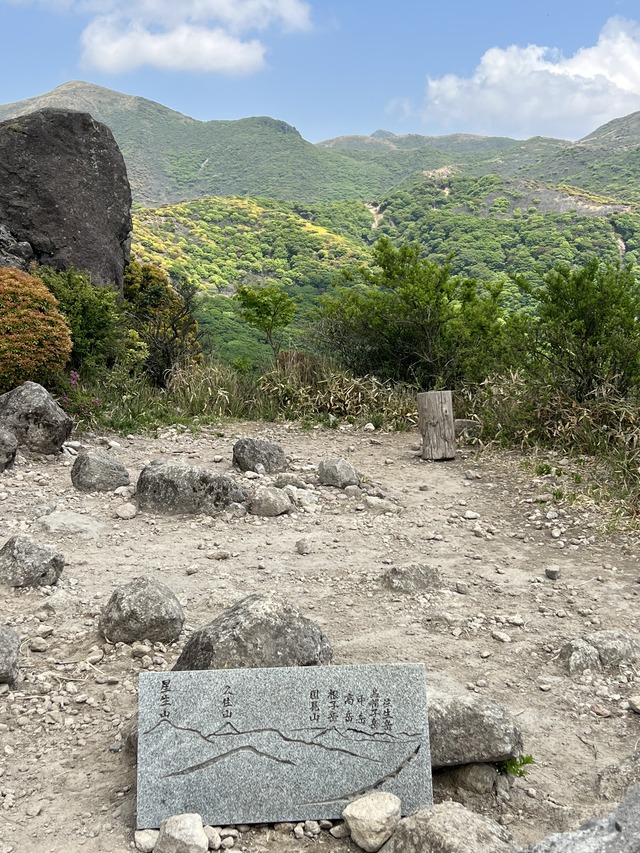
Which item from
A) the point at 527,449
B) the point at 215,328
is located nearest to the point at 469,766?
the point at 527,449

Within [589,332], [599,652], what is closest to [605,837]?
[599,652]

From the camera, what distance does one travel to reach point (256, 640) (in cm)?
299

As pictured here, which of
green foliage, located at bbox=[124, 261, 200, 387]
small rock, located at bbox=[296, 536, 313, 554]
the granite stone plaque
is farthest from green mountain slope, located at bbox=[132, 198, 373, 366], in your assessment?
the granite stone plaque

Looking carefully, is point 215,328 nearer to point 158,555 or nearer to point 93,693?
point 158,555

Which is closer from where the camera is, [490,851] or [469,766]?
[490,851]

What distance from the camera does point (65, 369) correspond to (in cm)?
923

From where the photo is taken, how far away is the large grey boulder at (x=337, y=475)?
6.94m

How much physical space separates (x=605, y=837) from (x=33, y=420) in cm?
657

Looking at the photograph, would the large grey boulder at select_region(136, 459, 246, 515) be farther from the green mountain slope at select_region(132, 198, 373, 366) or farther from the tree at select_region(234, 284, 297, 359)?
the green mountain slope at select_region(132, 198, 373, 366)

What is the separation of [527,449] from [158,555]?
4.43m

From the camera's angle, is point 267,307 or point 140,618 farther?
point 267,307

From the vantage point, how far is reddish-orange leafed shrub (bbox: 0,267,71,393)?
8062 millimetres

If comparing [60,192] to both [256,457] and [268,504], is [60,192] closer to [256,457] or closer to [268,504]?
[256,457]

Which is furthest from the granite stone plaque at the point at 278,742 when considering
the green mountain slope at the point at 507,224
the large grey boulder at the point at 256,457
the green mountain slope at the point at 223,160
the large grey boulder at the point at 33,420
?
the green mountain slope at the point at 223,160
